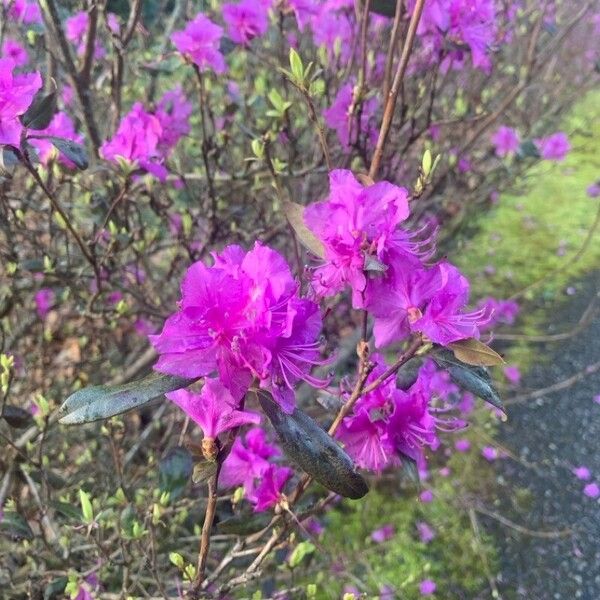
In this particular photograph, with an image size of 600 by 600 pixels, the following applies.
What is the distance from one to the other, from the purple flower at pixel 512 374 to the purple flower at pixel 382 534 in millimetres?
1005

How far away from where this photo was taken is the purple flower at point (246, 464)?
1220mm

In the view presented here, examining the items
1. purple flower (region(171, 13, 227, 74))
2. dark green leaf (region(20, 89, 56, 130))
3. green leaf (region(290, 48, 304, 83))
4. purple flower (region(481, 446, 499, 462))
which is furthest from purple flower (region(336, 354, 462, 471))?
purple flower (region(481, 446, 499, 462))

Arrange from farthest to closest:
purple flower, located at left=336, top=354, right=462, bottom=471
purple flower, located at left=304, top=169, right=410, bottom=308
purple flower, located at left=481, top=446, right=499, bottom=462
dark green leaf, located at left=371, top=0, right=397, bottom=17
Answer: purple flower, located at left=481, top=446, right=499, bottom=462 < dark green leaf, located at left=371, top=0, right=397, bottom=17 < purple flower, located at left=336, top=354, right=462, bottom=471 < purple flower, located at left=304, top=169, right=410, bottom=308

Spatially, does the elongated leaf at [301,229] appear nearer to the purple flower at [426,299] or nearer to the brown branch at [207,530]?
the purple flower at [426,299]

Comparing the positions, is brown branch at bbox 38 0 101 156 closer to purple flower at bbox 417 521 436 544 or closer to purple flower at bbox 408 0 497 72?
purple flower at bbox 408 0 497 72

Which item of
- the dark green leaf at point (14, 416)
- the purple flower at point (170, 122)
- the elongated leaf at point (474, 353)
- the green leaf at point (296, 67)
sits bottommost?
the dark green leaf at point (14, 416)

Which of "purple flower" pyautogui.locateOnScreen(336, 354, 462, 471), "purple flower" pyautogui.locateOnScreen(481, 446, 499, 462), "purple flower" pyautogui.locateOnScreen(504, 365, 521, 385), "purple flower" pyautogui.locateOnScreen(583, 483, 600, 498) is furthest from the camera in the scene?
"purple flower" pyautogui.locateOnScreen(504, 365, 521, 385)

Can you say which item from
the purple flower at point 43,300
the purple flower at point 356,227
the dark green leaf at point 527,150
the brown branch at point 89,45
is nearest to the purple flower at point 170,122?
the brown branch at point 89,45

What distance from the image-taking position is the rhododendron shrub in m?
0.80

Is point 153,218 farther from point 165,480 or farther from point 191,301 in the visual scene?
point 191,301

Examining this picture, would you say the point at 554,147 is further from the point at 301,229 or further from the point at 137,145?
the point at 301,229

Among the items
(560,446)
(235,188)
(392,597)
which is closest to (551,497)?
(560,446)

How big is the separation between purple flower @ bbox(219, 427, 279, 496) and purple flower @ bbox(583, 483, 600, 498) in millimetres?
1708

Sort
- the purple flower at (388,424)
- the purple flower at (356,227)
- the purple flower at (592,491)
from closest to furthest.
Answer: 1. the purple flower at (356,227)
2. the purple flower at (388,424)
3. the purple flower at (592,491)
